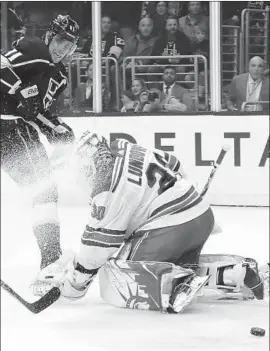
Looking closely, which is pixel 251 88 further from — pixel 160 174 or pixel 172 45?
pixel 160 174

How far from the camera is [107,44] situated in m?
5.63

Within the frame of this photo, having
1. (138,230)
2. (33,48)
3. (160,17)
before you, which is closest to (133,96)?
(160,17)

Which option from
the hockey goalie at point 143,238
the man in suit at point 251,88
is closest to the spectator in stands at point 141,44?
the man in suit at point 251,88

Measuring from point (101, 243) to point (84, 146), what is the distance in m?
0.33

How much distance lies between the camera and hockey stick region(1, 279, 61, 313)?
3.26 metres

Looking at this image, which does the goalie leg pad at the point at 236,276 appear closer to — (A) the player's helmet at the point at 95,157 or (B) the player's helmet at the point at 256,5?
(A) the player's helmet at the point at 95,157

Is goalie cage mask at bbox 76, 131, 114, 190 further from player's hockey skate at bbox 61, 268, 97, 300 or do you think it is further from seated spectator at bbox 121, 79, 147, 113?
seated spectator at bbox 121, 79, 147, 113

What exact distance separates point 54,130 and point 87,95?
1.60 metres

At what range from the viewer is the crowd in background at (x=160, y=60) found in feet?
18.4

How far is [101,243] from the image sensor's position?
125 inches

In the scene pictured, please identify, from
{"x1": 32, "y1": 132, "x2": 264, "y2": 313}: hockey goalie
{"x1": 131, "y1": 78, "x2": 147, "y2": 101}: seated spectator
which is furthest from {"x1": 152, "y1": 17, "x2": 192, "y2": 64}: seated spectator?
{"x1": 32, "y1": 132, "x2": 264, "y2": 313}: hockey goalie

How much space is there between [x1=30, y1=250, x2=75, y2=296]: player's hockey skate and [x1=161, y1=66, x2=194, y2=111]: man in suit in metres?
2.03

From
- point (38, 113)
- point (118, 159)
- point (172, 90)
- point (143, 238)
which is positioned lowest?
point (143, 238)

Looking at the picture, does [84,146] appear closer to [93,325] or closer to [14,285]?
[93,325]
